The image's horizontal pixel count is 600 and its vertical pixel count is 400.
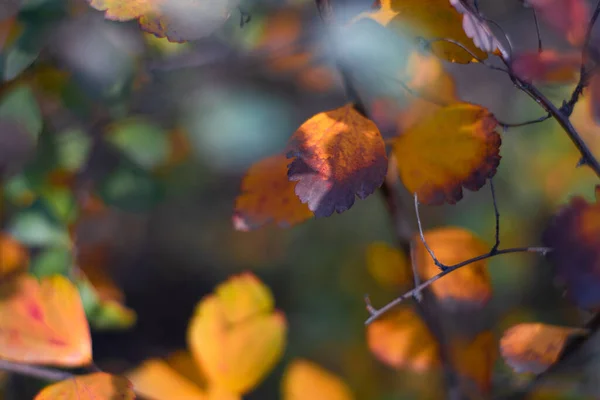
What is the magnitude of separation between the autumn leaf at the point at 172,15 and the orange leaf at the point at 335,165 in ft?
0.41

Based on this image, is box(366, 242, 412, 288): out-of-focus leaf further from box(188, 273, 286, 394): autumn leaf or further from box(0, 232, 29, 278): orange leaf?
box(0, 232, 29, 278): orange leaf

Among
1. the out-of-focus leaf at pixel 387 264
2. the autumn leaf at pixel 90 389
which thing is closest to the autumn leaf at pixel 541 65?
the out-of-focus leaf at pixel 387 264

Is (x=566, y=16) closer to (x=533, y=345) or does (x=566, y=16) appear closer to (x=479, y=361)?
(x=533, y=345)

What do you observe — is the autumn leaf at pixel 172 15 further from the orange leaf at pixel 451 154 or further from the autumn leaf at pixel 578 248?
the autumn leaf at pixel 578 248

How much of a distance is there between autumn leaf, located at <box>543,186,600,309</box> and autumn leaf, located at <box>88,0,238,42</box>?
1.11 ft

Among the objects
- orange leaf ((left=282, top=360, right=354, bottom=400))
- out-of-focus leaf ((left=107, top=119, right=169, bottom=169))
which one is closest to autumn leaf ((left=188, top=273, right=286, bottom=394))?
orange leaf ((left=282, top=360, right=354, bottom=400))

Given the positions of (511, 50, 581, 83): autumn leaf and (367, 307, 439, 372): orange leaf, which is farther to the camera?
(367, 307, 439, 372): orange leaf

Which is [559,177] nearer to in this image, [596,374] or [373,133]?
[596,374]

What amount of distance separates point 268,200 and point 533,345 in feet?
0.98

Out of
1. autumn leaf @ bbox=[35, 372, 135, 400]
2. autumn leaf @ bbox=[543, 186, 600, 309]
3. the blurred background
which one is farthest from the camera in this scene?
the blurred background

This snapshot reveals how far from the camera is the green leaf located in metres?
0.79

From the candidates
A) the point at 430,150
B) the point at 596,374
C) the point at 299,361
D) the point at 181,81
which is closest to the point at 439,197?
the point at 430,150

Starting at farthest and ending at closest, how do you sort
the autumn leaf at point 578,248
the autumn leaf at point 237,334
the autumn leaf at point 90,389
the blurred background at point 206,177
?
the blurred background at point 206,177, the autumn leaf at point 237,334, the autumn leaf at point 90,389, the autumn leaf at point 578,248

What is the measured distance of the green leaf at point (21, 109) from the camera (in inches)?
31.0
